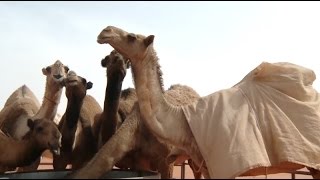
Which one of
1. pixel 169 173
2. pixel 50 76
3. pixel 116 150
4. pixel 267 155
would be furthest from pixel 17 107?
pixel 267 155

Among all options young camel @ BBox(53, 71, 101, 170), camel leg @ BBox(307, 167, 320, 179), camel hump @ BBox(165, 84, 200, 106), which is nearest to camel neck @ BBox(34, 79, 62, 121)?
young camel @ BBox(53, 71, 101, 170)

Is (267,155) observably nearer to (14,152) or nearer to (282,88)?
(282,88)

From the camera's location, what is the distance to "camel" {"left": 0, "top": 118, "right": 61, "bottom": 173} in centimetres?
441

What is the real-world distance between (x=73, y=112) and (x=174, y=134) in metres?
1.48

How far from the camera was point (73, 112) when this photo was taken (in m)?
5.30

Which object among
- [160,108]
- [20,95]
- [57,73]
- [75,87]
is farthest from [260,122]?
[20,95]

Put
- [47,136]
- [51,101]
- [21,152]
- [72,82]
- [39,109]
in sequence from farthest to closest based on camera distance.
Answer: [39,109] < [51,101] < [72,82] < [21,152] < [47,136]

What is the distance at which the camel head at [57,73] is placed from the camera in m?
6.19

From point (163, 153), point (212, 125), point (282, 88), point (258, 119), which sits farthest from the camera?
point (163, 153)

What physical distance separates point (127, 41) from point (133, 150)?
1043 mm

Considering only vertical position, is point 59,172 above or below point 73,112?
below

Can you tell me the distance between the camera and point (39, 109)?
253 inches

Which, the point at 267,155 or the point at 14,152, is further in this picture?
the point at 14,152

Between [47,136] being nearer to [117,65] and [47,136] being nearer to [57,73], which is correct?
[117,65]
